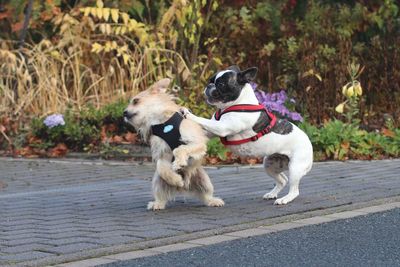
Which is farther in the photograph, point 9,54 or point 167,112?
point 9,54

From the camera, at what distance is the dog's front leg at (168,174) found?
7.01 m

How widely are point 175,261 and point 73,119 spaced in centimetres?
665

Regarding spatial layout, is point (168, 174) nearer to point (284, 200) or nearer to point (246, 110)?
point (246, 110)

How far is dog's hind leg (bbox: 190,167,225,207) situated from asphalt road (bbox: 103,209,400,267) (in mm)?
1048

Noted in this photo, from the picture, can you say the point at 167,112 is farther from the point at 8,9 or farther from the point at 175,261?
the point at 8,9

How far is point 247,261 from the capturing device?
5645 mm

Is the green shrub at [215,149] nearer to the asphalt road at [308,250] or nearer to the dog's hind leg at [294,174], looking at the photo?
the dog's hind leg at [294,174]

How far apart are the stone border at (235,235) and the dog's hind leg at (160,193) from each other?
93 cm

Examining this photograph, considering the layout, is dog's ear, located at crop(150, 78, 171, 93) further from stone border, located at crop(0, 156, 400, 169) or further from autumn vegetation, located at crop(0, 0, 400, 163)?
autumn vegetation, located at crop(0, 0, 400, 163)

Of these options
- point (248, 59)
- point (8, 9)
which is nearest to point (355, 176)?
point (248, 59)

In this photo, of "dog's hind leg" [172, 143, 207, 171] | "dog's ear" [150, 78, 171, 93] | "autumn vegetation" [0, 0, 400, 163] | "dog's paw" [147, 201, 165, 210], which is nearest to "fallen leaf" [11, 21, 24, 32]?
"autumn vegetation" [0, 0, 400, 163]

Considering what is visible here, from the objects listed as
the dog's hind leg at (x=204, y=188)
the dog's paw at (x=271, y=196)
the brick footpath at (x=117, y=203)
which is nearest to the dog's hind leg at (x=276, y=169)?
the dog's paw at (x=271, y=196)

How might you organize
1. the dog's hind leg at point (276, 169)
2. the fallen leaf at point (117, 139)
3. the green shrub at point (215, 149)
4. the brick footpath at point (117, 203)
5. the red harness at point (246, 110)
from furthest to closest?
1. the fallen leaf at point (117, 139)
2. the green shrub at point (215, 149)
3. the dog's hind leg at point (276, 169)
4. the red harness at point (246, 110)
5. the brick footpath at point (117, 203)

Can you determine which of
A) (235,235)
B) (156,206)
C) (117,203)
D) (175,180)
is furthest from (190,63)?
(235,235)
